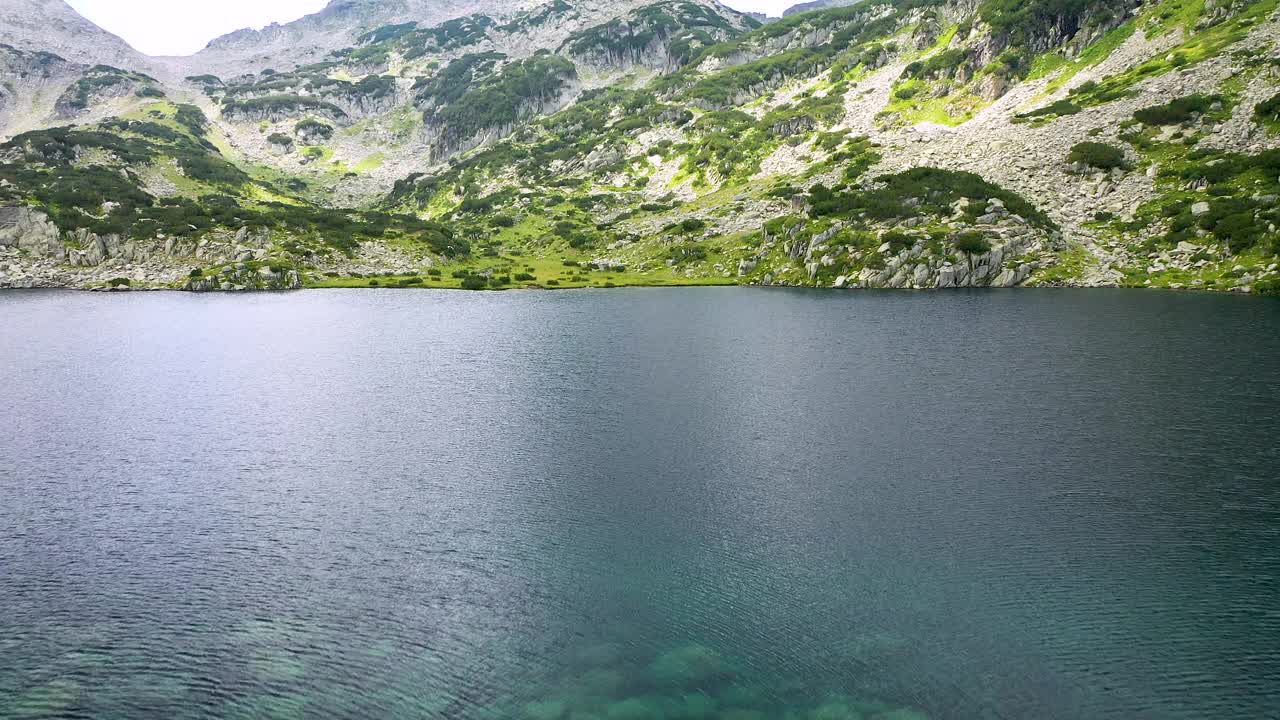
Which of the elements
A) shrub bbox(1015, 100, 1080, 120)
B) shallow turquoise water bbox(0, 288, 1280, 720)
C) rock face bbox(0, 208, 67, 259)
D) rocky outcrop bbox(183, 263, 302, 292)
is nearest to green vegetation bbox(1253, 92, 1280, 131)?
shrub bbox(1015, 100, 1080, 120)

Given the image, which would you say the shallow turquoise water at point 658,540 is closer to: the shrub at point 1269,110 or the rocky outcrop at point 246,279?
the shrub at point 1269,110

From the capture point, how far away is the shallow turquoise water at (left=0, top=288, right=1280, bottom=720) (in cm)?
1877

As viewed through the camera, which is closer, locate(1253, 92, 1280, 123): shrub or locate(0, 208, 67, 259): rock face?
locate(1253, 92, 1280, 123): shrub

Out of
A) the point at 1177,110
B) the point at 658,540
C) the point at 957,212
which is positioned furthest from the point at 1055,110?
the point at 658,540

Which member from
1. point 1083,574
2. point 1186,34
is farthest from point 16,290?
point 1186,34

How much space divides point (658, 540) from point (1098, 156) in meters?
138

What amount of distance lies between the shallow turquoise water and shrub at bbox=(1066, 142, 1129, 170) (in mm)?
81120

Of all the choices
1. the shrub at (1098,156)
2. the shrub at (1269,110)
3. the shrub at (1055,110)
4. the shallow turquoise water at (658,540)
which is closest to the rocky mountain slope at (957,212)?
the shrub at (1269,110)

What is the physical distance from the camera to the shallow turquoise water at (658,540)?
61.6ft

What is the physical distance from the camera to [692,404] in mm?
47031

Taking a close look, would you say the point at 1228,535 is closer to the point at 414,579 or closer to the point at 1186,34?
the point at 414,579

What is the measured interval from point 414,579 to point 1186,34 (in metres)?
207

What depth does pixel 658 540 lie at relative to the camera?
27156 millimetres

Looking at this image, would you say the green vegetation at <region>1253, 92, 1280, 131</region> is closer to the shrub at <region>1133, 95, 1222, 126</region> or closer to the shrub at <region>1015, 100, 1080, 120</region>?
the shrub at <region>1133, 95, 1222, 126</region>
